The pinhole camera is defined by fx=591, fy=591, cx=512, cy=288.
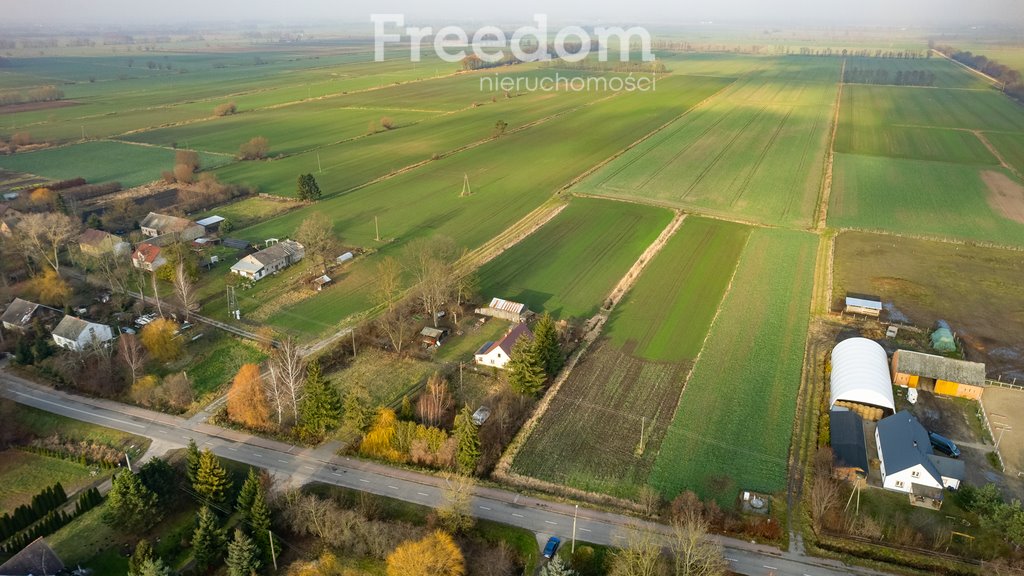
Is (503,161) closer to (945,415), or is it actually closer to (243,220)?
(243,220)

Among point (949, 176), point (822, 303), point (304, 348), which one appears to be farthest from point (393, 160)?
point (949, 176)

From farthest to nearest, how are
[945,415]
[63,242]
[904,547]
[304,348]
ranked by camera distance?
[63,242] → [304,348] → [945,415] → [904,547]

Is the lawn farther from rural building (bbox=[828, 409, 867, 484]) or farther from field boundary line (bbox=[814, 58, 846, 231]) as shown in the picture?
field boundary line (bbox=[814, 58, 846, 231])

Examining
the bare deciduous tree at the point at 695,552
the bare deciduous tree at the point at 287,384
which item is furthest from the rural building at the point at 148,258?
the bare deciduous tree at the point at 695,552

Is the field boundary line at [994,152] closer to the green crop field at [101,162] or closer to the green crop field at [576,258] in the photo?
the green crop field at [576,258]

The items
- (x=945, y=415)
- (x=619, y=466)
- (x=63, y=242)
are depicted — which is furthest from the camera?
(x=63, y=242)


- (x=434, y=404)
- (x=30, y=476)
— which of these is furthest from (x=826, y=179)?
Result: (x=30, y=476)
